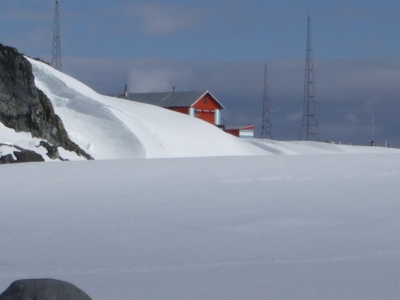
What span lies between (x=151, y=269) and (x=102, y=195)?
5.91 metres

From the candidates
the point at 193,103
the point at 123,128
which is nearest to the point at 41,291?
the point at 123,128

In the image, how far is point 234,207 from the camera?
10.9m

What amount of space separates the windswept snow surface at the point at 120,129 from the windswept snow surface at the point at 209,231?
1192cm

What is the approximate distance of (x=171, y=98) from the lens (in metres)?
49.8

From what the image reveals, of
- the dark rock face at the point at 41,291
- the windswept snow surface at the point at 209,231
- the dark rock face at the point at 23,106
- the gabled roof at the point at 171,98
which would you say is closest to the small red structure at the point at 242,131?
the gabled roof at the point at 171,98

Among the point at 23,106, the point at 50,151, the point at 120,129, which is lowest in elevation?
the point at 50,151

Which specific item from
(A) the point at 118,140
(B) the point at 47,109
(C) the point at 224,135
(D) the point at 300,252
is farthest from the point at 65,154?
(D) the point at 300,252

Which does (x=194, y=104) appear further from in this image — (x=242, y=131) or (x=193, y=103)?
Answer: (x=242, y=131)

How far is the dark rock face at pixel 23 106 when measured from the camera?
24.1m

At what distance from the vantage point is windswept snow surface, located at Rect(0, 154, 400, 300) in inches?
247

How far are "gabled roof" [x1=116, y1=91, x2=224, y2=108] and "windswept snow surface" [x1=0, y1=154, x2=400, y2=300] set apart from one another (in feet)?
106

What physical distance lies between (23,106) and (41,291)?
21053 mm

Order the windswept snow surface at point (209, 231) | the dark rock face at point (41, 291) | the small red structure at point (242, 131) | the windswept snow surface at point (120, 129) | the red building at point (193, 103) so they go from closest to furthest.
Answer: the dark rock face at point (41, 291), the windswept snow surface at point (209, 231), the windswept snow surface at point (120, 129), the red building at point (193, 103), the small red structure at point (242, 131)

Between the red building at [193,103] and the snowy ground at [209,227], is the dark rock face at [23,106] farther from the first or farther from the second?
the red building at [193,103]
